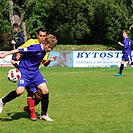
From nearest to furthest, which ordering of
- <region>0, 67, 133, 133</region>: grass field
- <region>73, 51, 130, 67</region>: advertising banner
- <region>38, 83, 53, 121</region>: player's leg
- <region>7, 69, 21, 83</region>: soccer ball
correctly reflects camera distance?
<region>0, 67, 133, 133</region>: grass field
<region>38, 83, 53, 121</region>: player's leg
<region>7, 69, 21, 83</region>: soccer ball
<region>73, 51, 130, 67</region>: advertising banner

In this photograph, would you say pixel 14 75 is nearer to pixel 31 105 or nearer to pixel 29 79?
pixel 31 105

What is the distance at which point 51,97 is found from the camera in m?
12.8

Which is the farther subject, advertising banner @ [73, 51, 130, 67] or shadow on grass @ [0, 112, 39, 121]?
advertising banner @ [73, 51, 130, 67]

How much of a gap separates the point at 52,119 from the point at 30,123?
58 cm

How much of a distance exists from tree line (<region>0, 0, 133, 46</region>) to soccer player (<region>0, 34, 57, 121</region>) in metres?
40.5

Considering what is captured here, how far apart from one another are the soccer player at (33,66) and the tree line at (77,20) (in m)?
40.5

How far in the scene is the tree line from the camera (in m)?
50.1

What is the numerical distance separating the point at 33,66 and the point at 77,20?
4588 centimetres

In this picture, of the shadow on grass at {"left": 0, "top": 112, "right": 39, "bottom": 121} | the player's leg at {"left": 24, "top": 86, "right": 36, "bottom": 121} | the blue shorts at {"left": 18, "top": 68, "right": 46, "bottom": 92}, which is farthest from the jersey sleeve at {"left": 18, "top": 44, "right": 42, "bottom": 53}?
the shadow on grass at {"left": 0, "top": 112, "right": 39, "bottom": 121}

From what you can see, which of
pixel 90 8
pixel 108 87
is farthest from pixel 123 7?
pixel 108 87

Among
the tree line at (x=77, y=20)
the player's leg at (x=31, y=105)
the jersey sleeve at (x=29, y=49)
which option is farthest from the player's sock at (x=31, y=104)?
the tree line at (x=77, y=20)

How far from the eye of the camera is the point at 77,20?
54.3 metres

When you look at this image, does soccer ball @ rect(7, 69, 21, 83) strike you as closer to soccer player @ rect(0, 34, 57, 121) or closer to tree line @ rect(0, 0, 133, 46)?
soccer player @ rect(0, 34, 57, 121)

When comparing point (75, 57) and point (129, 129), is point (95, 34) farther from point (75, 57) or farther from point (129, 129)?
point (129, 129)
